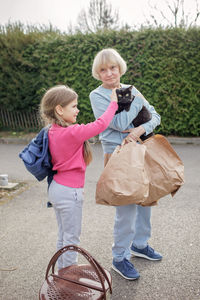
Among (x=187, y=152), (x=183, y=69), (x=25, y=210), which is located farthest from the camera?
(x=183, y=69)

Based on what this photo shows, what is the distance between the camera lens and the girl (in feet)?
7.19

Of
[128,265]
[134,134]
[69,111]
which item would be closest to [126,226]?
[128,265]

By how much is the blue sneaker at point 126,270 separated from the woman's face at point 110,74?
1505 mm

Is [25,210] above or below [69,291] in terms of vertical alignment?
below

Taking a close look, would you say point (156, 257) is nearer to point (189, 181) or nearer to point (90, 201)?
point (90, 201)

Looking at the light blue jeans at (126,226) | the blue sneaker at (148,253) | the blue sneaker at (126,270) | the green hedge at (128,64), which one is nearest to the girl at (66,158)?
the light blue jeans at (126,226)

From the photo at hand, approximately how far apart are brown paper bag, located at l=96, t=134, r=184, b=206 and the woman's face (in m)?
0.53

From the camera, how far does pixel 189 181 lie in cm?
536

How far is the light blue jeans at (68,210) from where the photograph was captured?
7.36ft

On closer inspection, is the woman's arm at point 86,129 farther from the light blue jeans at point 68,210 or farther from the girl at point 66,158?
the light blue jeans at point 68,210

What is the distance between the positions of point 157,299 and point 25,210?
7.95 feet

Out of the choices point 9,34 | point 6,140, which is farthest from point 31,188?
point 9,34

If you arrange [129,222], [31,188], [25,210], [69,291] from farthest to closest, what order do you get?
1. [31,188]
2. [25,210]
3. [129,222]
4. [69,291]

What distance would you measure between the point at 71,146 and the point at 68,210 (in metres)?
0.47
